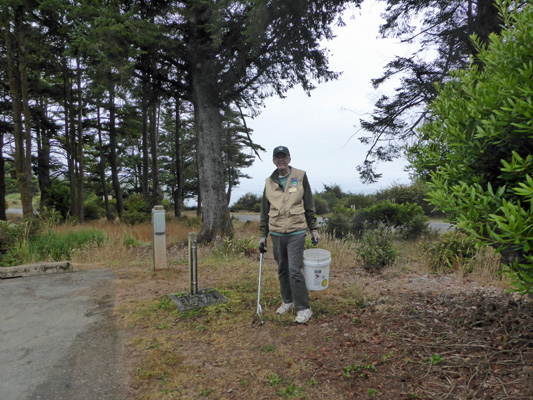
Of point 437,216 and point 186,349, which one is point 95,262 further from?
point 437,216

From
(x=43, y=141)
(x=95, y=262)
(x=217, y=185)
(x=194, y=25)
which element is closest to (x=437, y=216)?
(x=217, y=185)

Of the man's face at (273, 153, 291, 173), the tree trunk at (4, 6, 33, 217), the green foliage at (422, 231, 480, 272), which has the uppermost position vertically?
the tree trunk at (4, 6, 33, 217)

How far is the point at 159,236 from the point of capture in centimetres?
714

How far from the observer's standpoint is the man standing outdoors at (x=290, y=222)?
14.2ft

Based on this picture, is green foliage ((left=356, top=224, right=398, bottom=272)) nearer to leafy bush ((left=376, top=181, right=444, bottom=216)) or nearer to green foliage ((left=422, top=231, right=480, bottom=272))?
green foliage ((left=422, top=231, right=480, bottom=272))

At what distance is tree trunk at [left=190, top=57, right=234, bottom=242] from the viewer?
34.6ft

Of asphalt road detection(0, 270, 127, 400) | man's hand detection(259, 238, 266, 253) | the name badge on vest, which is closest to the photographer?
asphalt road detection(0, 270, 127, 400)

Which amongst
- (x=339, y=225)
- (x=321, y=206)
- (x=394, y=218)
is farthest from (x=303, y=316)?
(x=321, y=206)

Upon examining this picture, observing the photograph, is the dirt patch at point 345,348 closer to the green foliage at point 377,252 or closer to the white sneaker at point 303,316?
the white sneaker at point 303,316

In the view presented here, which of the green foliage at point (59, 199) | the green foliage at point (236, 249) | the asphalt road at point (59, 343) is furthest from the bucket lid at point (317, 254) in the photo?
the green foliage at point (59, 199)

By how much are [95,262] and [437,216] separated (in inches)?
905

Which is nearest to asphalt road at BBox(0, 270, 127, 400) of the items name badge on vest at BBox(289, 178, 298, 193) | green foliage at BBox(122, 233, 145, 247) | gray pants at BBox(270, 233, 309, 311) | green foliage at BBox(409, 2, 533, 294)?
gray pants at BBox(270, 233, 309, 311)

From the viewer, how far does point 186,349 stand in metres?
3.68

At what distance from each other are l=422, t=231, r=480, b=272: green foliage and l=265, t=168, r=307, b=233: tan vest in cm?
385
